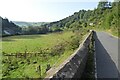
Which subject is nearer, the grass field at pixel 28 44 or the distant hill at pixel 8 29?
the grass field at pixel 28 44

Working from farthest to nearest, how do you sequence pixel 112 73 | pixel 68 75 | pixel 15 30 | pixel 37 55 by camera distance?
pixel 15 30
pixel 37 55
pixel 112 73
pixel 68 75

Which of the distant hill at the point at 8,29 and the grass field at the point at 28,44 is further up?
the distant hill at the point at 8,29

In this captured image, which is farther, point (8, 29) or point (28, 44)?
point (8, 29)

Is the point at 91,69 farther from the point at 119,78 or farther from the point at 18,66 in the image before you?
the point at 18,66

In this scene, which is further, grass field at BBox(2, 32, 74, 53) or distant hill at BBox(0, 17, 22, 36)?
distant hill at BBox(0, 17, 22, 36)

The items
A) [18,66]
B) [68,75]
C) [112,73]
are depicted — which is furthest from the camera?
[18,66]

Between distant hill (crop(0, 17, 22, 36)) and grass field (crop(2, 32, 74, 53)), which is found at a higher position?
distant hill (crop(0, 17, 22, 36))

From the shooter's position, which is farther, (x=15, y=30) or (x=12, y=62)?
(x=15, y=30)

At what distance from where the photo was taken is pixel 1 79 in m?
15.3

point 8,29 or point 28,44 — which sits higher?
point 8,29

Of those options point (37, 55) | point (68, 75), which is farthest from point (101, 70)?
point (37, 55)

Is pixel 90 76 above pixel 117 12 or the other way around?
the other way around

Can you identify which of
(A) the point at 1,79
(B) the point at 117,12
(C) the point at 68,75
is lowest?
(A) the point at 1,79

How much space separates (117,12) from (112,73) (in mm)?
45178
